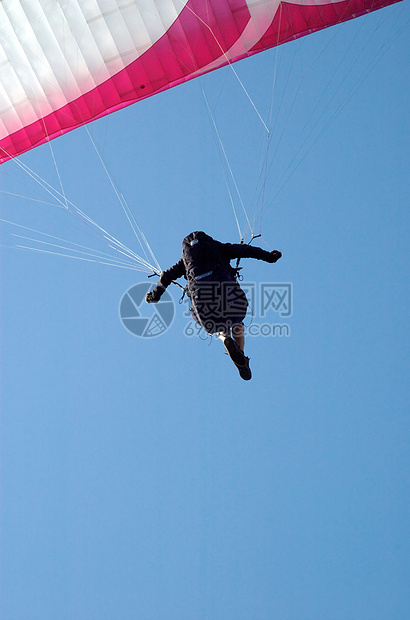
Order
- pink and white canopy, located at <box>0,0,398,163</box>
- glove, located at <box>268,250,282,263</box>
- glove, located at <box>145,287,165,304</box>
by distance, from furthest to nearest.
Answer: pink and white canopy, located at <box>0,0,398,163</box> < glove, located at <box>145,287,165,304</box> < glove, located at <box>268,250,282,263</box>

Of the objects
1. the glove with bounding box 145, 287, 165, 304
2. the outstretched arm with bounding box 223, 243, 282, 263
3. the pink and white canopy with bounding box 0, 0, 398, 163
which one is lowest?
the glove with bounding box 145, 287, 165, 304

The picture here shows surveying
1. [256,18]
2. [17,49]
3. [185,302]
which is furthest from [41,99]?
[185,302]

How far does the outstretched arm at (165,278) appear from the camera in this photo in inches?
388

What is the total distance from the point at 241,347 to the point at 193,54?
13.5 feet

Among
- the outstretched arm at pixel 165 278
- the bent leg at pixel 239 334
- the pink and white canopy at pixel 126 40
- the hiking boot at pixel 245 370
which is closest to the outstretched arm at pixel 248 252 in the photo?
the outstretched arm at pixel 165 278

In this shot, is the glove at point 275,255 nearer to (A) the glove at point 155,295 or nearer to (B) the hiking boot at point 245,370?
(B) the hiking boot at point 245,370

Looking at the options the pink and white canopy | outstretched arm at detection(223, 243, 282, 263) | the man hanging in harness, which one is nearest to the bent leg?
the man hanging in harness

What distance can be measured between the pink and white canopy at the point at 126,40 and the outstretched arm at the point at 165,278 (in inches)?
116

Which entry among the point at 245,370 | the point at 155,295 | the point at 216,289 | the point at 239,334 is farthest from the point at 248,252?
the point at 245,370

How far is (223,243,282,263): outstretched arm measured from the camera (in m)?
9.66

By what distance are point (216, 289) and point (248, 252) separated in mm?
745

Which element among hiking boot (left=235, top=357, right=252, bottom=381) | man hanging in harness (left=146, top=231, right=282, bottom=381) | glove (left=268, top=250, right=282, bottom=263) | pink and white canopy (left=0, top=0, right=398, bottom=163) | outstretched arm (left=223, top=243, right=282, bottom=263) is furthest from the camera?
pink and white canopy (left=0, top=0, right=398, bottom=163)

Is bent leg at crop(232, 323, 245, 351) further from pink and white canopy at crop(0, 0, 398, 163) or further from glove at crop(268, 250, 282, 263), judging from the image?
pink and white canopy at crop(0, 0, 398, 163)

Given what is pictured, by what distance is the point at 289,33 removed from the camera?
1130cm
